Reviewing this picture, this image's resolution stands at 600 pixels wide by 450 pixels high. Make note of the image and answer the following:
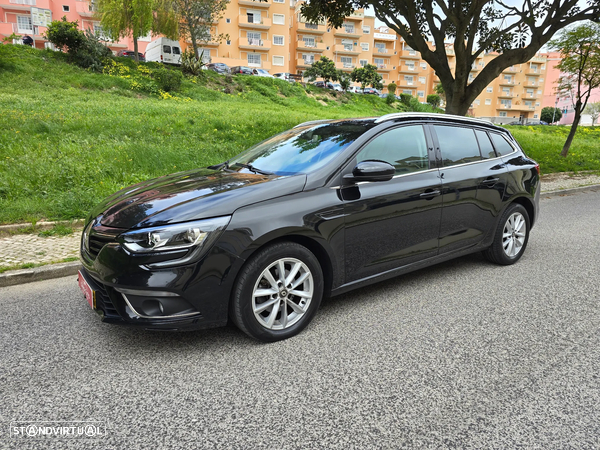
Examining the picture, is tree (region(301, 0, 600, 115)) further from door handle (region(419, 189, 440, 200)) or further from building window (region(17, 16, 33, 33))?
building window (region(17, 16, 33, 33))

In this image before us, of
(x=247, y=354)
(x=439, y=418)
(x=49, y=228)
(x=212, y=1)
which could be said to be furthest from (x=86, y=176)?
(x=212, y=1)

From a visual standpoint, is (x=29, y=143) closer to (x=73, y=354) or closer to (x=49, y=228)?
(x=49, y=228)

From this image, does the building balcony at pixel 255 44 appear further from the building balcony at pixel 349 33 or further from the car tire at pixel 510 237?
the car tire at pixel 510 237

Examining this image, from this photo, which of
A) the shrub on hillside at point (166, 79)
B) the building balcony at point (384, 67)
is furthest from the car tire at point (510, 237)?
the building balcony at point (384, 67)

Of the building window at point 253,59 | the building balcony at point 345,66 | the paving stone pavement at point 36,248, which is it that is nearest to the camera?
the paving stone pavement at point 36,248

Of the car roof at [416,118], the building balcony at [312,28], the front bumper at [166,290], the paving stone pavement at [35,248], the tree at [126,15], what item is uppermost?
the building balcony at [312,28]

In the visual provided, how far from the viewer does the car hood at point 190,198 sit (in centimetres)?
270

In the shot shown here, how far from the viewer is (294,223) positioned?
289 cm

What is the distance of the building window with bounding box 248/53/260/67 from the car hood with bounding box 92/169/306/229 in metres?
56.9

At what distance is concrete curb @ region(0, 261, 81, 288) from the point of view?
4199 millimetres

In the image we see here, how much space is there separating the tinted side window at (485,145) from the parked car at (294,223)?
0.05 feet

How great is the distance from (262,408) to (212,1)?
139 feet

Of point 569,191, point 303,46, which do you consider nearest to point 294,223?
point 569,191

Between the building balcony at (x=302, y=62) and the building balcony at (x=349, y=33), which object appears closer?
the building balcony at (x=302, y=62)
